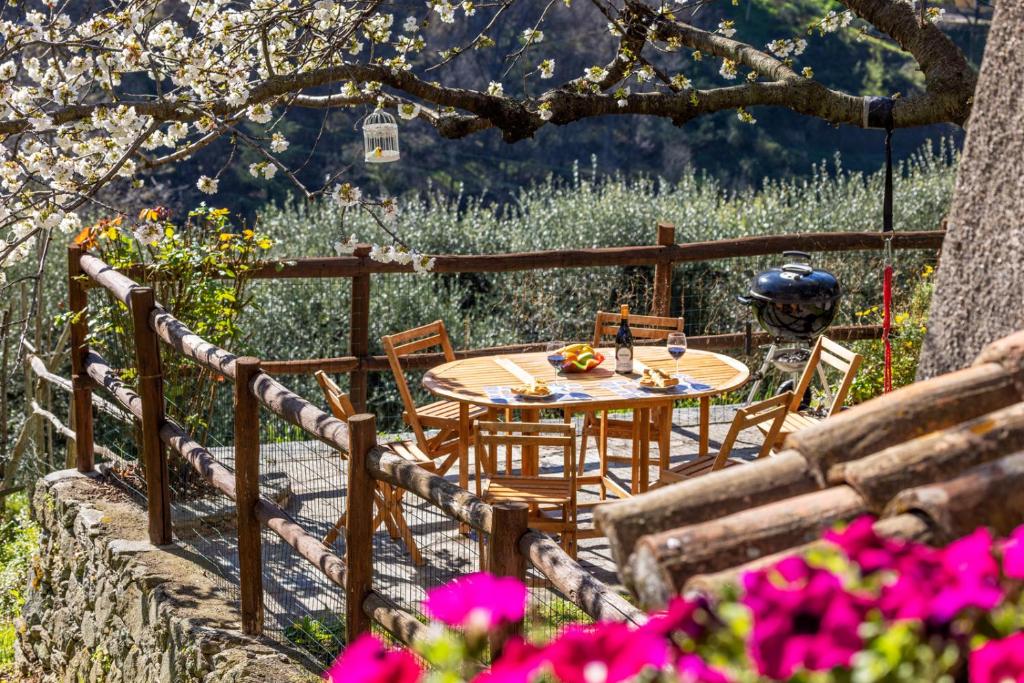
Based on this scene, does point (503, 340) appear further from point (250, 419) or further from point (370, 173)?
point (370, 173)

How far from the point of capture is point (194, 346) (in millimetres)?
4473

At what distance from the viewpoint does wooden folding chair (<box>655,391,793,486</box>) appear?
15.1 ft

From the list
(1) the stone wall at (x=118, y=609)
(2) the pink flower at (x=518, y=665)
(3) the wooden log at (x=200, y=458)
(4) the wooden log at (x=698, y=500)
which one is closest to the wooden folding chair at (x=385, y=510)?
(3) the wooden log at (x=200, y=458)

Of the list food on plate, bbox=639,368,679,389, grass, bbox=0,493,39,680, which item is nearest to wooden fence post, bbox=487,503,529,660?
food on plate, bbox=639,368,679,389

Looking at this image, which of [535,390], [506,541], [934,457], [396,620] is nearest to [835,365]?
[535,390]

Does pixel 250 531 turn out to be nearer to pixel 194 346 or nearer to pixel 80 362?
pixel 194 346

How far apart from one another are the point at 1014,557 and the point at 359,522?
8.09 ft

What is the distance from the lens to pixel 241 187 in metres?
21.4

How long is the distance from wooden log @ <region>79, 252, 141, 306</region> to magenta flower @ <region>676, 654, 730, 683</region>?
158 inches

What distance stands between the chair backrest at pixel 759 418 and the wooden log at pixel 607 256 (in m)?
2.21

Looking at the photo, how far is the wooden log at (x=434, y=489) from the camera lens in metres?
3.00

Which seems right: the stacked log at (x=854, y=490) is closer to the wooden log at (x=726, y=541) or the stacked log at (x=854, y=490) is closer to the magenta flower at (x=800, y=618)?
the wooden log at (x=726, y=541)

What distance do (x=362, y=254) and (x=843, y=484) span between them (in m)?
5.07

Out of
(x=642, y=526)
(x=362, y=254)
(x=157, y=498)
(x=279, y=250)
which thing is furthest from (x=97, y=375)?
(x=279, y=250)
